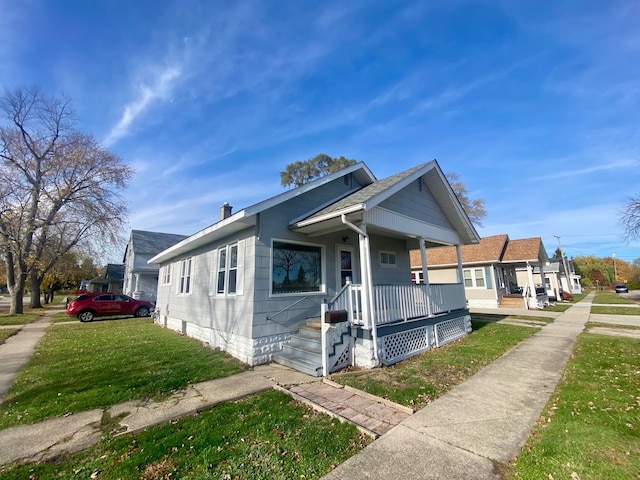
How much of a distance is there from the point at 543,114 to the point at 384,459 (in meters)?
13.6

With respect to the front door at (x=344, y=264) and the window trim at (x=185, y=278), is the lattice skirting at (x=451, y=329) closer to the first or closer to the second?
the front door at (x=344, y=264)

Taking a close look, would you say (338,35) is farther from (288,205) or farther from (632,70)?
(632,70)

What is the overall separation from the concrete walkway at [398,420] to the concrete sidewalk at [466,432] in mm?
11

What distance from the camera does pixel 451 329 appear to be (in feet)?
32.7

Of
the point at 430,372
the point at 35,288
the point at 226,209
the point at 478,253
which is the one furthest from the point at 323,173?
the point at 35,288

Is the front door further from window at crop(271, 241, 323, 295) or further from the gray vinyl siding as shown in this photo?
the gray vinyl siding

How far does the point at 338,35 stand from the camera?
8789 mm

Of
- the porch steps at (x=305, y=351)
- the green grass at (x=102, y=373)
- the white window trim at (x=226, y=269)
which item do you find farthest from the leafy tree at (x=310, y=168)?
the porch steps at (x=305, y=351)

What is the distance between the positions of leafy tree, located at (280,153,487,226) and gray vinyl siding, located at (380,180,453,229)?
57.6 ft

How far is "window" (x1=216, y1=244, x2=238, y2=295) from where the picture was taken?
852 centimetres

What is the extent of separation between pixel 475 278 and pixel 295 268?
18.9 metres

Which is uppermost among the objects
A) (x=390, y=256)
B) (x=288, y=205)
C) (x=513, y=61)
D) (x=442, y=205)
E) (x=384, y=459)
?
(x=513, y=61)

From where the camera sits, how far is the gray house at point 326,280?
270 inches

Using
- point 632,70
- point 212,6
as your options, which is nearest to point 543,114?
point 632,70
